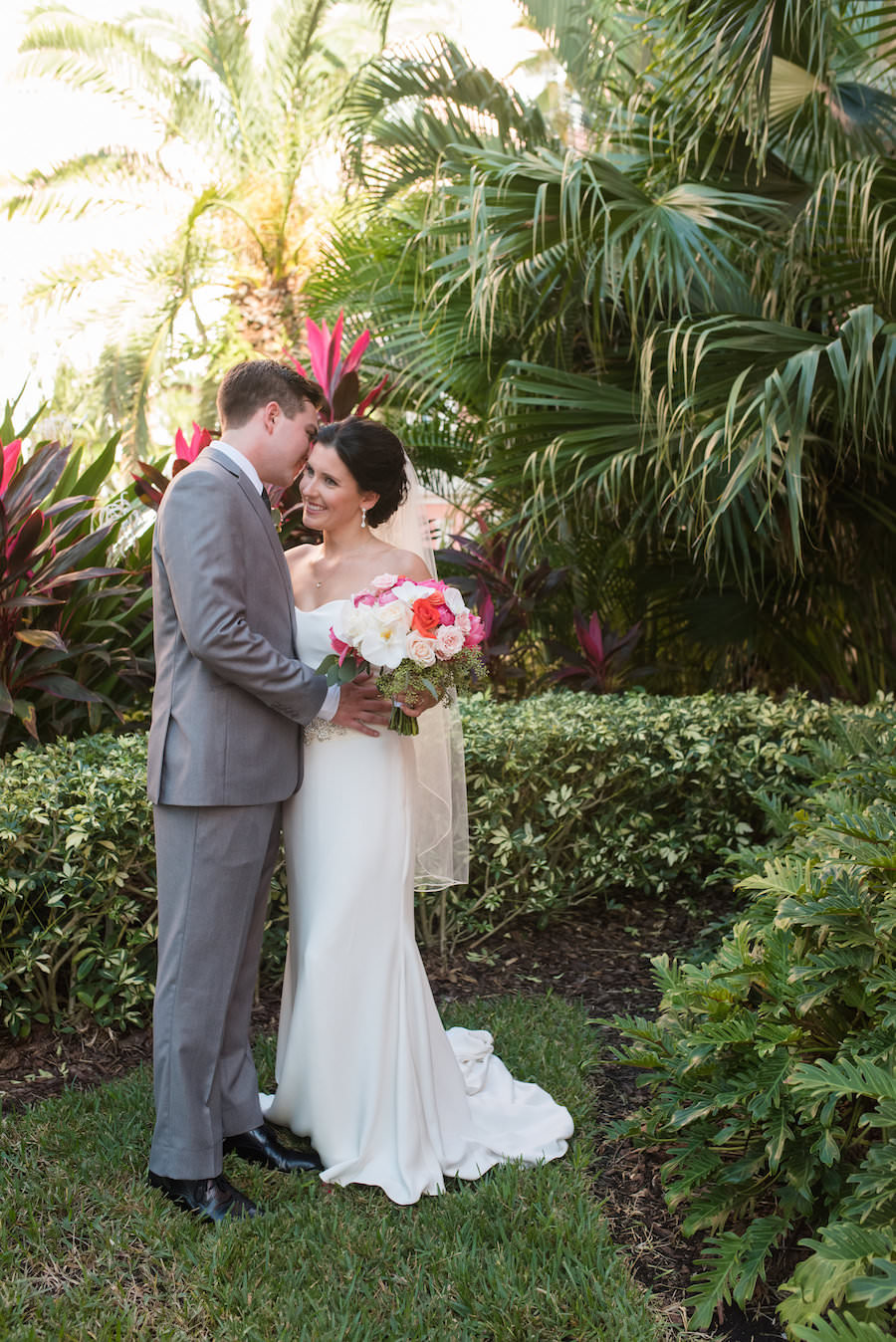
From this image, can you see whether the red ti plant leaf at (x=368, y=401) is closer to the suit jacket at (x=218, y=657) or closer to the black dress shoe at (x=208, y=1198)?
the suit jacket at (x=218, y=657)

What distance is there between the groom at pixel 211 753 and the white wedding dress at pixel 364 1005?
0.69ft

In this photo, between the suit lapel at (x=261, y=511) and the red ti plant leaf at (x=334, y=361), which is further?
the red ti plant leaf at (x=334, y=361)

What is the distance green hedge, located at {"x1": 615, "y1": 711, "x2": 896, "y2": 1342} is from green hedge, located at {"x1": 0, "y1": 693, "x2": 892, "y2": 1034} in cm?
125

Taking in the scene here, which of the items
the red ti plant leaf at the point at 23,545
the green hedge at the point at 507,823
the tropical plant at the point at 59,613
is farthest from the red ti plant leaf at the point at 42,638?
the green hedge at the point at 507,823

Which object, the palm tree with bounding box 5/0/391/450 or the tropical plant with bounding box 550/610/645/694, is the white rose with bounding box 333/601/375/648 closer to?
the tropical plant with bounding box 550/610/645/694

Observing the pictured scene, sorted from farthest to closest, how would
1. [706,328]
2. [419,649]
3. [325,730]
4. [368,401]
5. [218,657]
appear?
[368,401]
[706,328]
[325,730]
[419,649]
[218,657]

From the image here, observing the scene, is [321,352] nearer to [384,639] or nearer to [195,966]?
[384,639]

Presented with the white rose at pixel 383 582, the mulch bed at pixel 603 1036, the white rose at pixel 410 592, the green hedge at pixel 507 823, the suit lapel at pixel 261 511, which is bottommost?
the mulch bed at pixel 603 1036

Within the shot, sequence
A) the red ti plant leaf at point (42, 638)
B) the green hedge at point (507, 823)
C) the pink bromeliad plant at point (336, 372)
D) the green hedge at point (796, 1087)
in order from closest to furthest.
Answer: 1. the green hedge at point (796, 1087)
2. the green hedge at point (507, 823)
3. the red ti plant leaf at point (42, 638)
4. the pink bromeliad plant at point (336, 372)

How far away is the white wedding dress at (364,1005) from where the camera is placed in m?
3.11

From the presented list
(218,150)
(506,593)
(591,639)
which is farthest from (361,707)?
(218,150)

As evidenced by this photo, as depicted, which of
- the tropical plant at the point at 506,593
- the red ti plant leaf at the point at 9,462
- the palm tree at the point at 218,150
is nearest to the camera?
the red ti plant leaf at the point at 9,462

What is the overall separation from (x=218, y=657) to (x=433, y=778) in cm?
111

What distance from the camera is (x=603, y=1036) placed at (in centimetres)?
406
